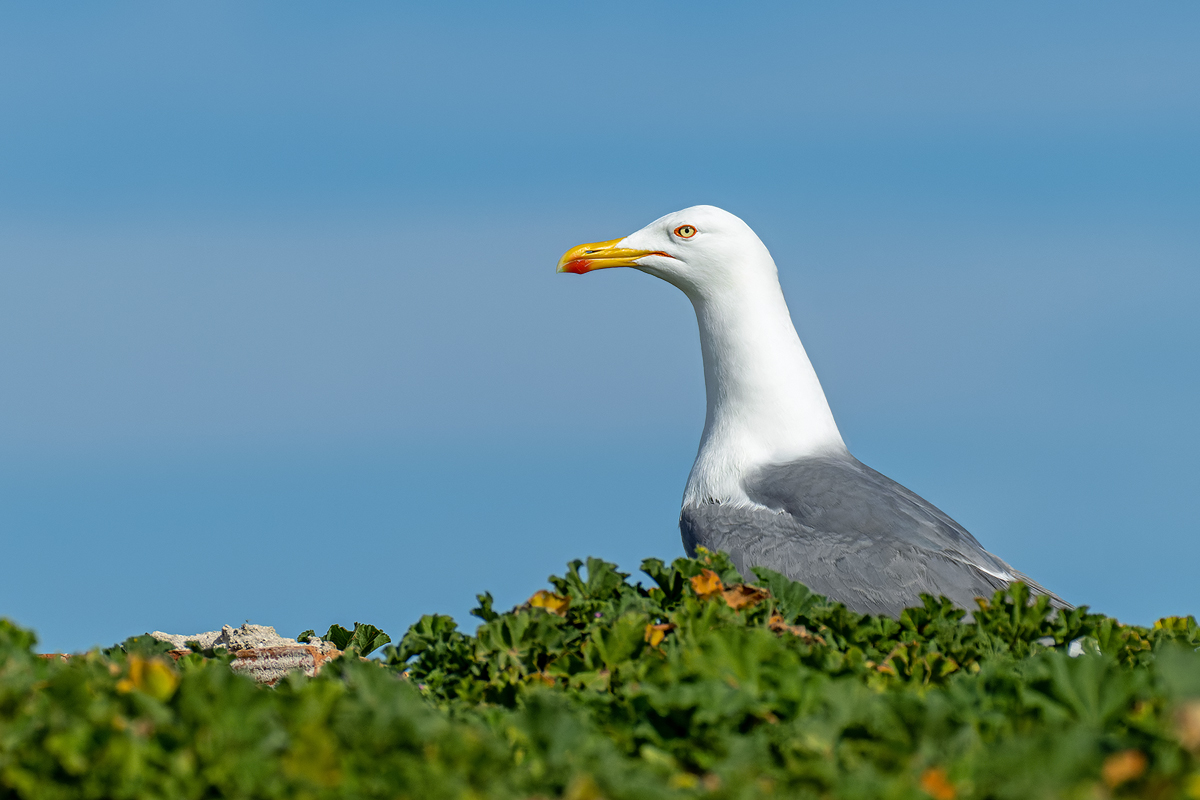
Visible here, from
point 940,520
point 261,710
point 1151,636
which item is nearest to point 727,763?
point 261,710

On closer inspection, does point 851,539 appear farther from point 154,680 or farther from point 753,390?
point 154,680

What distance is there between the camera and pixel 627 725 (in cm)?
391

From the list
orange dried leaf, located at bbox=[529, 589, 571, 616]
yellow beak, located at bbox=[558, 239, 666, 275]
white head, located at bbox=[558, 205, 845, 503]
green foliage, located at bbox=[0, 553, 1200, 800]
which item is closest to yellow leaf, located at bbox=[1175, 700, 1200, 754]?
green foliage, located at bbox=[0, 553, 1200, 800]

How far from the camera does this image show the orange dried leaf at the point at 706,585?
17.7ft

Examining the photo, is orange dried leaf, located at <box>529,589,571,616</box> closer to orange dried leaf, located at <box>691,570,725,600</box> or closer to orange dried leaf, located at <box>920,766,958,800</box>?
orange dried leaf, located at <box>691,570,725,600</box>

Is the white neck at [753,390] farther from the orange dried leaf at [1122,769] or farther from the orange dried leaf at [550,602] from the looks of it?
the orange dried leaf at [1122,769]

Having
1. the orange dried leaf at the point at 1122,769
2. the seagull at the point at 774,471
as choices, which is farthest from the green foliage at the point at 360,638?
the orange dried leaf at the point at 1122,769

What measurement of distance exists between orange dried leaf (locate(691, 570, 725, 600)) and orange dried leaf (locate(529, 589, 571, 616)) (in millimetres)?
580

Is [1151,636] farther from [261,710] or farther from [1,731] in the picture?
[1,731]

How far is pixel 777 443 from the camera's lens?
1059 centimetres

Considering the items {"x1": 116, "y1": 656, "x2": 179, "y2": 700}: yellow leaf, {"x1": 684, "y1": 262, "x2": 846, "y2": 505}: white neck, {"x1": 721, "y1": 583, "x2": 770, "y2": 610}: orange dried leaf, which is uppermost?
{"x1": 684, "y1": 262, "x2": 846, "y2": 505}: white neck

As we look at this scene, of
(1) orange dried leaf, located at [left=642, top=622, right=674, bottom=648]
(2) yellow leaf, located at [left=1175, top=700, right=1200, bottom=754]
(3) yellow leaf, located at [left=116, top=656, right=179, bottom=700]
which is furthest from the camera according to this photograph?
(1) orange dried leaf, located at [left=642, top=622, right=674, bottom=648]

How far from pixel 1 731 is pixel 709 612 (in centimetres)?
259

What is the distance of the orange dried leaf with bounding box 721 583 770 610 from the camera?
5.32 metres
